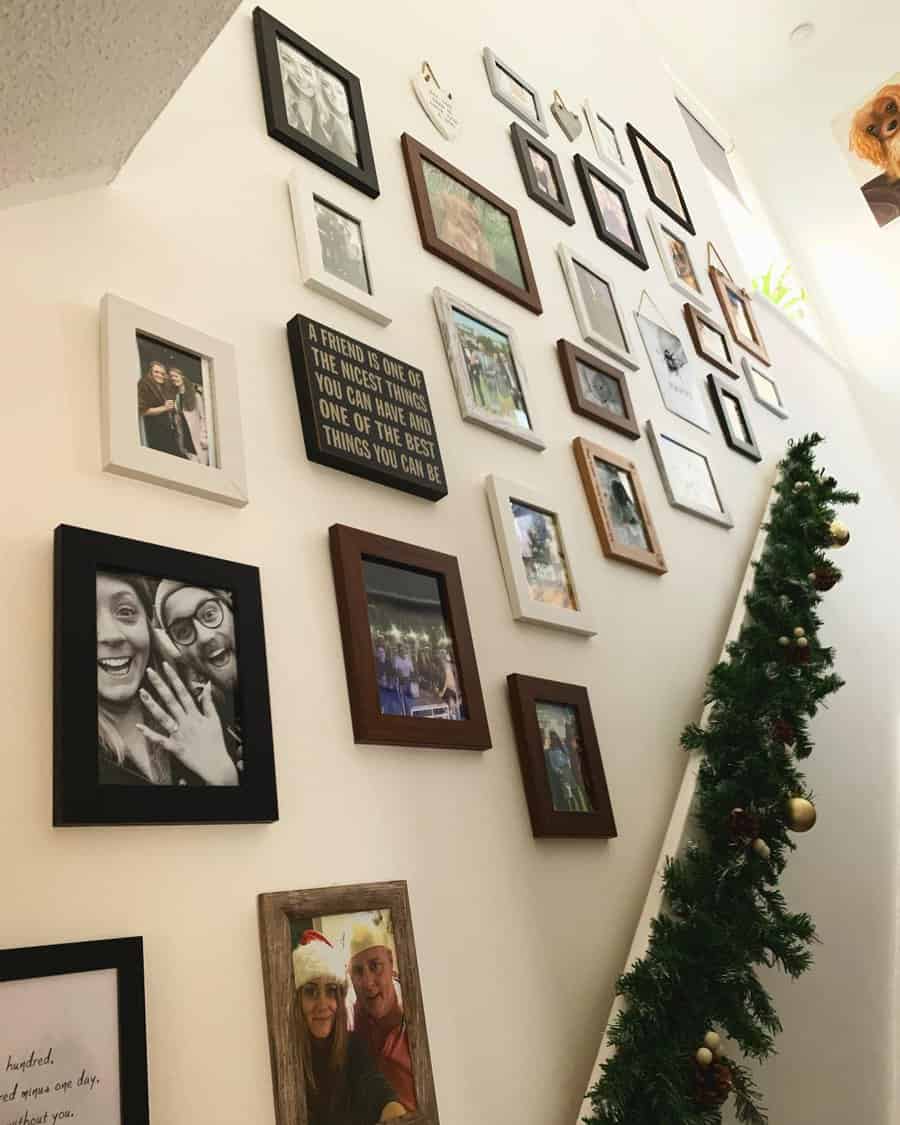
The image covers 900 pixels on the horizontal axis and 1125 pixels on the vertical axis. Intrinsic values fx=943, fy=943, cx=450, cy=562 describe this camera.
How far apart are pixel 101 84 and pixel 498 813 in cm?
121

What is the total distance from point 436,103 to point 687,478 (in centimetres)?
126

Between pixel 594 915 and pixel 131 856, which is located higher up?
pixel 131 856

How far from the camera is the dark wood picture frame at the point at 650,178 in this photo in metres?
3.80

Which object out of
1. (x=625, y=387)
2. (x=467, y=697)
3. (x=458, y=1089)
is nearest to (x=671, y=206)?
(x=625, y=387)

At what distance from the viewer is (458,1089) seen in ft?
4.25

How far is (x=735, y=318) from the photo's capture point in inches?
153

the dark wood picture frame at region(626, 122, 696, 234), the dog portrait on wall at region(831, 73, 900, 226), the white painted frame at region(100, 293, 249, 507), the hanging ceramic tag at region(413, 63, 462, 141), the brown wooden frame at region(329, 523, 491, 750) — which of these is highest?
the dog portrait on wall at region(831, 73, 900, 226)

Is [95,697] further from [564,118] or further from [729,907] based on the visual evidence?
[564,118]

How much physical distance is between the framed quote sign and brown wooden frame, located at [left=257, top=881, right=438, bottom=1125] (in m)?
0.71

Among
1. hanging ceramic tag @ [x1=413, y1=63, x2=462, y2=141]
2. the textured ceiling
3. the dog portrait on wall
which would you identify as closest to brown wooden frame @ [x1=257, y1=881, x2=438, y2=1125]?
the textured ceiling

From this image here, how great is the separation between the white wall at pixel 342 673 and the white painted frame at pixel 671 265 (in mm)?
866

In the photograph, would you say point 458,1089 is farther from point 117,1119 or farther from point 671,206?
point 671,206

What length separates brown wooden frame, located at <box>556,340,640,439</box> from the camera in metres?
2.42

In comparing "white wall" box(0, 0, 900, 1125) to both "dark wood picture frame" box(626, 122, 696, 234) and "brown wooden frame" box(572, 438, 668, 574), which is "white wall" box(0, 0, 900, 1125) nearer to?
"brown wooden frame" box(572, 438, 668, 574)
